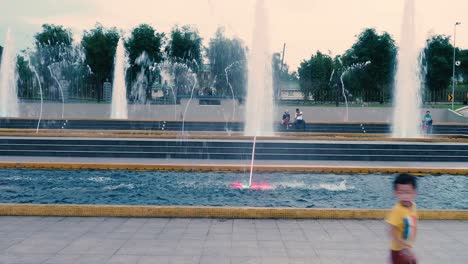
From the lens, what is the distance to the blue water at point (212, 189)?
961 centimetres

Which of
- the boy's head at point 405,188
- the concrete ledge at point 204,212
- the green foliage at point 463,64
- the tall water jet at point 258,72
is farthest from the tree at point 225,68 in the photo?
the boy's head at point 405,188

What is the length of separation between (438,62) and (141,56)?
3518 cm

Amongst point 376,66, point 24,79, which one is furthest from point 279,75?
point 24,79

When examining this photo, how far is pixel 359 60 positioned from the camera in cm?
5475

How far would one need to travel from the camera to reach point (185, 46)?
60.5m

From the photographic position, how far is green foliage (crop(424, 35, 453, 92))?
52.8 m

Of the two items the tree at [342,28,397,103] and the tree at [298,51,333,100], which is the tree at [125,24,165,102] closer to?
the tree at [298,51,333,100]

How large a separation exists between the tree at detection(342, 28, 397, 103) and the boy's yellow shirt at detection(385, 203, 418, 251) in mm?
50573

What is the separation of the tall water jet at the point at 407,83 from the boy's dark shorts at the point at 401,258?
68.0ft

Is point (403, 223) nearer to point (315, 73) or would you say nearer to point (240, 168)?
point (240, 168)

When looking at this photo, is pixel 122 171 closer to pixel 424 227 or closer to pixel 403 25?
pixel 424 227

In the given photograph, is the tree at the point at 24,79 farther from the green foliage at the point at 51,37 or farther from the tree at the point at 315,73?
the tree at the point at 315,73

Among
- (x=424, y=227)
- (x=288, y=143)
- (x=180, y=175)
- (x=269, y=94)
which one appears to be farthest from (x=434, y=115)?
(x=424, y=227)

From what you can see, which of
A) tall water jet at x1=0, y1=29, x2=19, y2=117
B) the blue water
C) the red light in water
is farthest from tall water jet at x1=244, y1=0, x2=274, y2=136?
tall water jet at x1=0, y1=29, x2=19, y2=117
